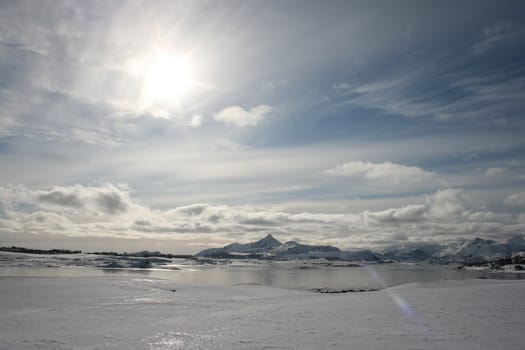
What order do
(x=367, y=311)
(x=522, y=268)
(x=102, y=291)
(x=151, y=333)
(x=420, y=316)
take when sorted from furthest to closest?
1. (x=522, y=268)
2. (x=102, y=291)
3. (x=367, y=311)
4. (x=420, y=316)
5. (x=151, y=333)

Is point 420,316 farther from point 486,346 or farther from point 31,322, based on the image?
point 31,322

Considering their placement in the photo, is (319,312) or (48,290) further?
(48,290)

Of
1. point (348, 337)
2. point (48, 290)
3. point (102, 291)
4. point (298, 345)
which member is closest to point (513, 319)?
point (348, 337)

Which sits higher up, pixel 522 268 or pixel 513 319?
pixel 513 319

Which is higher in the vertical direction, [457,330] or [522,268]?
[457,330]

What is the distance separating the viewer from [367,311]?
75.3 ft

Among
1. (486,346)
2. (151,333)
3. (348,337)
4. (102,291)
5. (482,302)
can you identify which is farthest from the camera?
(102,291)

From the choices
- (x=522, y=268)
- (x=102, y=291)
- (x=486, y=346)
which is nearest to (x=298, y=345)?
(x=486, y=346)

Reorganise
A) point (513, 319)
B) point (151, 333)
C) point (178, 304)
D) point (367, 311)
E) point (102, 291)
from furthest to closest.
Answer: point (102, 291), point (178, 304), point (367, 311), point (513, 319), point (151, 333)

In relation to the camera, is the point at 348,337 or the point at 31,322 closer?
the point at 348,337

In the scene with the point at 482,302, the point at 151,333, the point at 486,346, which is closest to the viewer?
the point at 486,346

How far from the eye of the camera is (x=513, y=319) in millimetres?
18922

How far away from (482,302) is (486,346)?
44.5 feet

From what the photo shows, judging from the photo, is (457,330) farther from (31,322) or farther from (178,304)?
(31,322)
